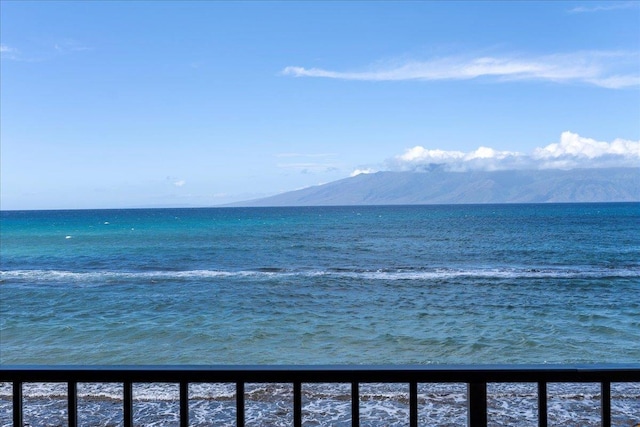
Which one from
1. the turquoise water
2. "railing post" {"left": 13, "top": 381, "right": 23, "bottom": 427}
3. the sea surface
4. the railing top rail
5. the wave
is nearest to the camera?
the railing top rail

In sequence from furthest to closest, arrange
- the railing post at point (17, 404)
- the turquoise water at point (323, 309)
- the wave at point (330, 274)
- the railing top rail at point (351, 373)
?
the wave at point (330, 274) < the turquoise water at point (323, 309) < the railing post at point (17, 404) < the railing top rail at point (351, 373)

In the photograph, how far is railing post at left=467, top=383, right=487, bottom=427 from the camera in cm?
182

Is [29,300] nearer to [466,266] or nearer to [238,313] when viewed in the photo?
[238,313]

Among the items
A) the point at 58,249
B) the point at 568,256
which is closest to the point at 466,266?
the point at 568,256

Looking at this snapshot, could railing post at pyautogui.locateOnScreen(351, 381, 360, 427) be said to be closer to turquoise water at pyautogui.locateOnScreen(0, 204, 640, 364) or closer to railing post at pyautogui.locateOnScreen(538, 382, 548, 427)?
railing post at pyautogui.locateOnScreen(538, 382, 548, 427)

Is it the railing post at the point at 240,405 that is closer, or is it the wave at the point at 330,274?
the railing post at the point at 240,405

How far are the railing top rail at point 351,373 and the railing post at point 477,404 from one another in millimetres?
42

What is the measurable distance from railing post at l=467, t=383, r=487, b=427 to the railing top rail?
0.04 metres

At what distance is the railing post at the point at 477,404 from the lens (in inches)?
71.8

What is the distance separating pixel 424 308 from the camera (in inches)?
559

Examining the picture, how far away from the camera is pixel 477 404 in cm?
185

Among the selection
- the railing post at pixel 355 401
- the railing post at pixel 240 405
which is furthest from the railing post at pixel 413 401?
the railing post at pixel 240 405

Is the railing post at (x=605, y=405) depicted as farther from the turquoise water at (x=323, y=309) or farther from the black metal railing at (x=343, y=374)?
the turquoise water at (x=323, y=309)

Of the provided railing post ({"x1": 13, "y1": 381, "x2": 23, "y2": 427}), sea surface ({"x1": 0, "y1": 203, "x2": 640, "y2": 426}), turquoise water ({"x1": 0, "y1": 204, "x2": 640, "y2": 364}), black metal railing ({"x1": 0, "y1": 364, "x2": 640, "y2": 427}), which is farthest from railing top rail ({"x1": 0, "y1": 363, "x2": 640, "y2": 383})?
turquoise water ({"x1": 0, "y1": 204, "x2": 640, "y2": 364})
